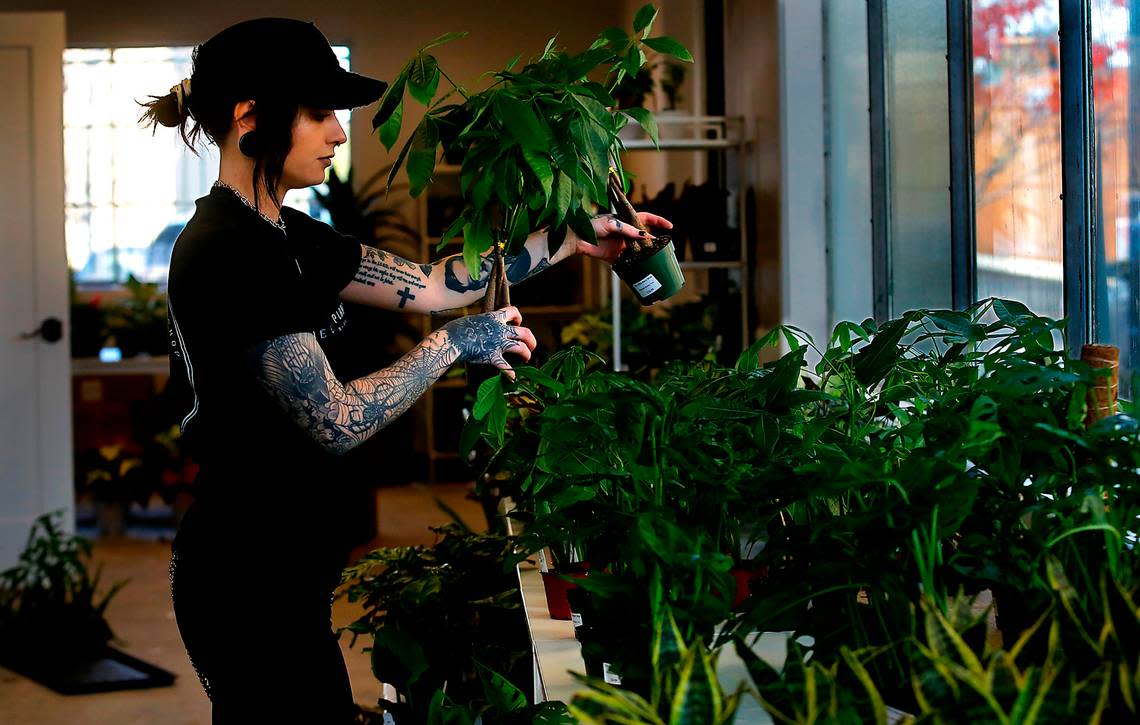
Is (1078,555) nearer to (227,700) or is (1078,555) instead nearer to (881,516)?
(881,516)

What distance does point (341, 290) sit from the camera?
1978 mm

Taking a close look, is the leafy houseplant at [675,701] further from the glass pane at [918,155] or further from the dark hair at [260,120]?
the glass pane at [918,155]

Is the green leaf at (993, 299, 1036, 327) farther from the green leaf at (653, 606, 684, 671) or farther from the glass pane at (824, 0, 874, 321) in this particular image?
the glass pane at (824, 0, 874, 321)

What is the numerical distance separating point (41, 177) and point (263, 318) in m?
3.65

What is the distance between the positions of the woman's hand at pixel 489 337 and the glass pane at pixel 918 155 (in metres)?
1.47

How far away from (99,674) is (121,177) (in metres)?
5.44

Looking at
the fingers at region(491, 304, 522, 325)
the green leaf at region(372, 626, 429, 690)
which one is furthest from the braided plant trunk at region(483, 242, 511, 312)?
the green leaf at region(372, 626, 429, 690)

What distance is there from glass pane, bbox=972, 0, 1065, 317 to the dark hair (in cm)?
140

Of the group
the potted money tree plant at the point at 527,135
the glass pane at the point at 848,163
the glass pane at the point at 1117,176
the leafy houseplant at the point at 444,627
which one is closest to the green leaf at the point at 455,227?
the potted money tree plant at the point at 527,135

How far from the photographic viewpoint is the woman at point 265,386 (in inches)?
65.0

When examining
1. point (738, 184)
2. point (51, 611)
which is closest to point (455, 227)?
point (738, 184)

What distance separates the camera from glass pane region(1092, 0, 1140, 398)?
2.03m

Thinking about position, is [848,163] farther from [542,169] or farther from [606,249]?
[542,169]

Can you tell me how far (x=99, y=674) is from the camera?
166 inches
